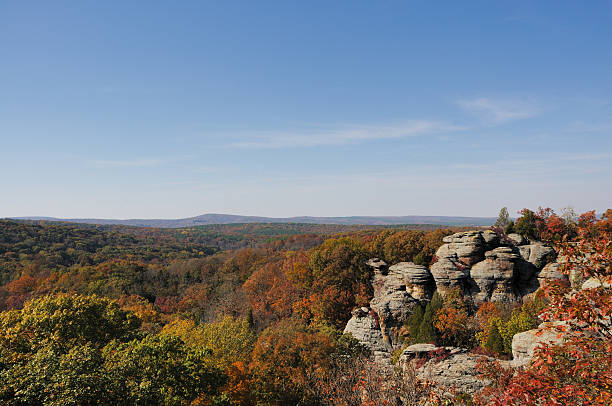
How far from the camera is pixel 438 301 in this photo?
29.6 m

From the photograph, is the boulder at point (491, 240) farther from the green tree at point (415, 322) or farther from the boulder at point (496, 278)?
the green tree at point (415, 322)

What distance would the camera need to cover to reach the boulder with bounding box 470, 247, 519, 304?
30.3 meters

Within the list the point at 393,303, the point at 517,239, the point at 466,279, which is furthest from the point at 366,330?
the point at 517,239

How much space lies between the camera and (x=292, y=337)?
915 inches

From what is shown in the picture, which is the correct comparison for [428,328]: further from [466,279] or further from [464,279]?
[466,279]

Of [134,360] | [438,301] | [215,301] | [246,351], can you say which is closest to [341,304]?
[438,301]

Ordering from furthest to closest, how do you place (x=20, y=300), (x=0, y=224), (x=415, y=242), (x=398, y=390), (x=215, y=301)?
1. (x=0, y=224)
2. (x=20, y=300)
3. (x=215, y=301)
4. (x=415, y=242)
5. (x=398, y=390)

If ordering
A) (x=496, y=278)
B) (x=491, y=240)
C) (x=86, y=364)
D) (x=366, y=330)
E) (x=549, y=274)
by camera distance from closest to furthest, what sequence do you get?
(x=86, y=364), (x=549, y=274), (x=366, y=330), (x=496, y=278), (x=491, y=240)

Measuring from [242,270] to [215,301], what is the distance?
15.7 m

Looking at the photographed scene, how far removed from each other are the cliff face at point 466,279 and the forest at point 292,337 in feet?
4.73

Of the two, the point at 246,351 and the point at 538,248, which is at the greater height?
the point at 538,248

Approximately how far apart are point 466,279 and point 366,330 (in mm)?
11005

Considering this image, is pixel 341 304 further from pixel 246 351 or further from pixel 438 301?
pixel 246 351

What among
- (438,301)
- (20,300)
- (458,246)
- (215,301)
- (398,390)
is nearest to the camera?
(398,390)
